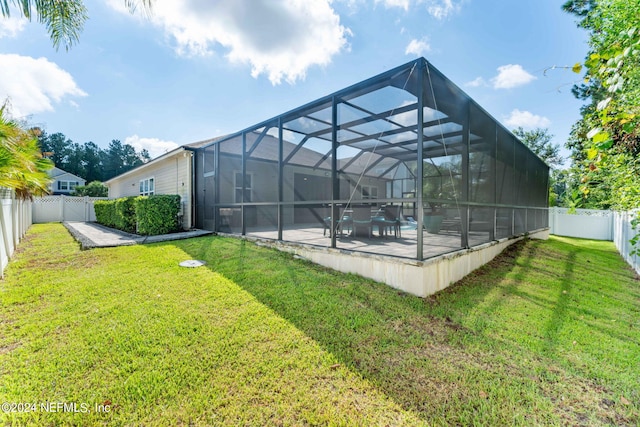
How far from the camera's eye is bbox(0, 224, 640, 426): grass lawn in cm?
175

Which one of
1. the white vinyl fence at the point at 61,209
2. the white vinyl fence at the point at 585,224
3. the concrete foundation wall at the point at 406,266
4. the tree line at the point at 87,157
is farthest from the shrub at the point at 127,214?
the tree line at the point at 87,157

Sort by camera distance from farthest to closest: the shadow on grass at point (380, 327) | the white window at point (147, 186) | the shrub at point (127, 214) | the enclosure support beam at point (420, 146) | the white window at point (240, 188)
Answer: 1. the white window at point (147, 186)
2. the shrub at point (127, 214)
3. the white window at point (240, 188)
4. the enclosure support beam at point (420, 146)
5. the shadow on grass at point (380, 327)

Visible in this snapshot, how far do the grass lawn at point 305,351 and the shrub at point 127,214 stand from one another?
519cm

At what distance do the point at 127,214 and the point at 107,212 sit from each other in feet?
11.0

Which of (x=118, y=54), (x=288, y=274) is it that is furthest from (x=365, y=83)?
(x=118, y=54)

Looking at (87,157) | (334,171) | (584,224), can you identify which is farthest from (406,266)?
(87,157)

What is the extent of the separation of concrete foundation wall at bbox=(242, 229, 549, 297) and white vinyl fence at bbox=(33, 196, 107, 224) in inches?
808

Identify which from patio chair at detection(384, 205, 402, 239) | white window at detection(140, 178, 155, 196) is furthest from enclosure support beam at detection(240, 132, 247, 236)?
white window at detection(140, 178, 155, 196)

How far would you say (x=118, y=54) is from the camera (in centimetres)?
819

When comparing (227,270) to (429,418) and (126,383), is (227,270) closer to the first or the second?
(126,383)

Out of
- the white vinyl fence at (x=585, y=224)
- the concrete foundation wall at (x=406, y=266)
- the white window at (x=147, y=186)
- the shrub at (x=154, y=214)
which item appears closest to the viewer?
the concrete foundation wall at (x=406, y=266)

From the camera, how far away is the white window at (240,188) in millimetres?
7197

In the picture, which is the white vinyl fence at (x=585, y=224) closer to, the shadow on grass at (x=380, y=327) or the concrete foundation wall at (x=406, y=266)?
the concrete foundation wall at (x=406, y=266)

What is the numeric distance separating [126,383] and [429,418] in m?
2.20
